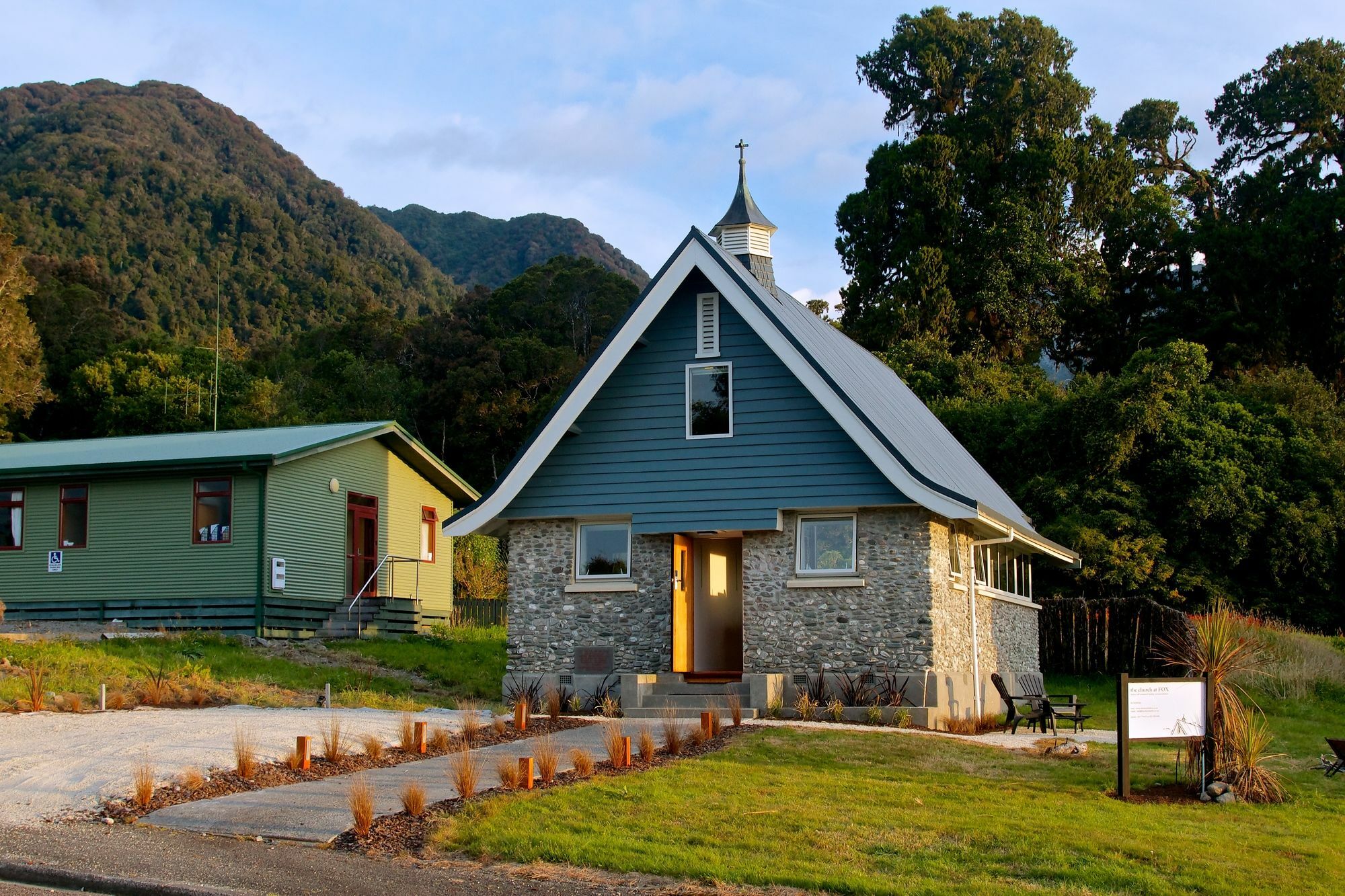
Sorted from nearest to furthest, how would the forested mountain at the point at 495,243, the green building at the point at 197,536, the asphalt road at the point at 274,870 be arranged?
1. the asphalt road at the point at 274,870
2. the green building at the point at 197,536
3. the forested mountain at the point at 495,243

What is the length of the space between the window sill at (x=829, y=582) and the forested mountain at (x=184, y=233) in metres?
52.0

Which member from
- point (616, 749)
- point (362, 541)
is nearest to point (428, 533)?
point (362, 541)

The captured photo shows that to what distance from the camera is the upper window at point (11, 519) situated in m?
27.6

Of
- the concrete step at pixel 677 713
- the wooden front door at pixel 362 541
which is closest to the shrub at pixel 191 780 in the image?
the concrete step at pixel 677 713

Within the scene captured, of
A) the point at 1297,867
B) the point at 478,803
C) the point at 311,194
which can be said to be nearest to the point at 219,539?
the point at 478,803

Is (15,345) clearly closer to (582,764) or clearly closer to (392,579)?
(392,579)

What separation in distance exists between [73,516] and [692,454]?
1469 centimetres

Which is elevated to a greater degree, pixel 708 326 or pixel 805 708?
pixel 708 326

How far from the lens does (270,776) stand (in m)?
11.5

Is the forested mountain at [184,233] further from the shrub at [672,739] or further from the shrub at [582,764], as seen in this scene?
the shrub at [582,764]

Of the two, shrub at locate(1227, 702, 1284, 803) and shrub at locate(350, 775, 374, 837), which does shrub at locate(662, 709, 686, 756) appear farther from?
shrub at locate(1227, 702, 1284, 803)

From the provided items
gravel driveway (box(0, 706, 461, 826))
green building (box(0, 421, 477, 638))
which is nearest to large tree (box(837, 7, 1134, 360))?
green building (box(0, 421, 477, 638))

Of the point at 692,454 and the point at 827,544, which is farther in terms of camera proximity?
the point at 692,454

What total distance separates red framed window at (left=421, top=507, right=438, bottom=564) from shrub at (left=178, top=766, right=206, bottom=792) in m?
20.9
